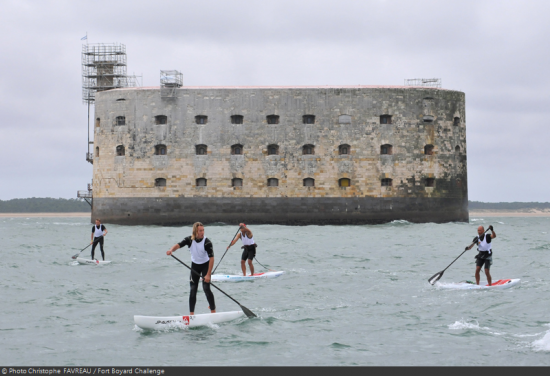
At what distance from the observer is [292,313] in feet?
43.9

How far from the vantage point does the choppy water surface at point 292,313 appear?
10141 millimetres

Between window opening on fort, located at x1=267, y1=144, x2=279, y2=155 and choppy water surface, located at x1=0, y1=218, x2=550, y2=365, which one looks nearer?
choppy water surface, located at x1=0, y1=218, x2=550, y2=365

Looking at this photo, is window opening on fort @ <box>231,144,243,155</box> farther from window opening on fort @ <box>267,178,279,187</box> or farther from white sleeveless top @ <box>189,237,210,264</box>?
white sleeveless top @ <box>189,237,210,264</box>

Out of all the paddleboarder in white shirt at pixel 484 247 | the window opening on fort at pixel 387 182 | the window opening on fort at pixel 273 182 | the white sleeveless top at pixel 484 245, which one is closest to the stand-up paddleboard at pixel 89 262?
the paddleboarder in white shirt at pixel 484 247

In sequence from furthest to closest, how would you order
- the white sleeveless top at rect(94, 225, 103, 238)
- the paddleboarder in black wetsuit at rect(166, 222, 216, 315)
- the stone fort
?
the stone fort
the white sleeveless top at rect(94, 225, 103, 238)
the paddleboarder in black wetsuit at rect(166, 222, 216, 315)

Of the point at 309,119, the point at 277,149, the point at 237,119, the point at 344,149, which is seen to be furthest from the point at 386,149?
the point at 237,119

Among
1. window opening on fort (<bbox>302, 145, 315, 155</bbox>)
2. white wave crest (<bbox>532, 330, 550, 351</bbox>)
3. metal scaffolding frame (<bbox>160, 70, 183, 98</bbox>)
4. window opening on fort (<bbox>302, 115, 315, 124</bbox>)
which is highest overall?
metal scaffolding frame (<bbox>160, 70, 183, 98</bbox>)

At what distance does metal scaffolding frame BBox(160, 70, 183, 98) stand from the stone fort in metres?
0.20

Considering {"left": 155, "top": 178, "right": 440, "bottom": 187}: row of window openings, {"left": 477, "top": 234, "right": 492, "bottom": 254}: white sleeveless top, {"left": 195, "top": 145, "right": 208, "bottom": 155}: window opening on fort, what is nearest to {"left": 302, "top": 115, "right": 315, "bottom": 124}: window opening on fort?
{"left": 155, "top": 178, "right": 440, "bottom": 187}: row of window openings

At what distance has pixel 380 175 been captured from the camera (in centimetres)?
4438

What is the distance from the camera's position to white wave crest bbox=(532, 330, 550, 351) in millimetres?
10280

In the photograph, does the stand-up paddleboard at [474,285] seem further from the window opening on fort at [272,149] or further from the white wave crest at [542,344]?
the window opening on fort at [272,149]
